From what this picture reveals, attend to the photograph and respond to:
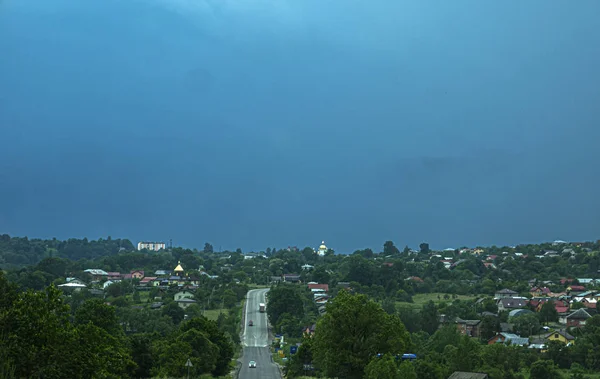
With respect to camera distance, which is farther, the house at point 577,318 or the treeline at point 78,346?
the house at point 577,318

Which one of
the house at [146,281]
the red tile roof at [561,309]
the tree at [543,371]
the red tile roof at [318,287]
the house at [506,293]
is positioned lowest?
the tree at [543,371]

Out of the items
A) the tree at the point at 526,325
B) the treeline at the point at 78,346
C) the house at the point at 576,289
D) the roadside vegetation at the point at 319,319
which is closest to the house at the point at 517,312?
the roadside vegetation at the point at 319,319

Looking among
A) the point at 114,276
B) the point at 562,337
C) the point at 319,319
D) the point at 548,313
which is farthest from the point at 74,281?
the point at 562,337

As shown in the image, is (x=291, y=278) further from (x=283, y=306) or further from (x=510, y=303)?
(x=510, y=303)

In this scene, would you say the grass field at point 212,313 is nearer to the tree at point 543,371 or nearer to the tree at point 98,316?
the tree at point 98,316

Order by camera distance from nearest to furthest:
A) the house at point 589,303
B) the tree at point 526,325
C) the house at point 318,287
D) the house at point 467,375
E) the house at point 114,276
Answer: the house at point 467,375 → the tree at point 526,325 → the house at point 589,303 → the house at point 318,287 → the house at point 114,276

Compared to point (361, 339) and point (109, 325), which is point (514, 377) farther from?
point (109, 325)

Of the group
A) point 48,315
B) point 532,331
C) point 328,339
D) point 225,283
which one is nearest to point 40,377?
point 48,315
